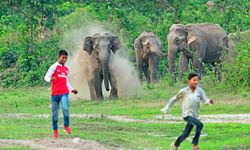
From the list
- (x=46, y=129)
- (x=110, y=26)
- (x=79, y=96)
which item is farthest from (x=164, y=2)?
(x=46, y=129)

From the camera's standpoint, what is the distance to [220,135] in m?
20.5

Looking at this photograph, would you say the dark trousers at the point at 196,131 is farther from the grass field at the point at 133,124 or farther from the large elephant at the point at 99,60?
the large elephant at the point at 99,60

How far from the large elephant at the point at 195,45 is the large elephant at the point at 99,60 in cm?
459

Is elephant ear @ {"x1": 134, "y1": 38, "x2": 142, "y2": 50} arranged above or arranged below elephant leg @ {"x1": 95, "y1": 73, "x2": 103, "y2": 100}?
above

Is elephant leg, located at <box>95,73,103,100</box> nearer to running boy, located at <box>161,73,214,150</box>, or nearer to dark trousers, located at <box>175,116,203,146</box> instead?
running boy, located at <box>161,73,214,150</box>

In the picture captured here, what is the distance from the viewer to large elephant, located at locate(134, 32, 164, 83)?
40312 mm

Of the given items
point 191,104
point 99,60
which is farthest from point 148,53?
point 191,104

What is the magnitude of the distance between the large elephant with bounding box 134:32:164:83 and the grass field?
5.08 metres

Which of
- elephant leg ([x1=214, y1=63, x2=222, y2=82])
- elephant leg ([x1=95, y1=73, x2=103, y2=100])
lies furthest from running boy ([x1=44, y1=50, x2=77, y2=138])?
elephant leg ([x1=214, y1=63, x2=222, y2=82])

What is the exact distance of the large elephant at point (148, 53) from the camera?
40312 millimetres

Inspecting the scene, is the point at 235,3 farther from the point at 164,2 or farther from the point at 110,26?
the point at 110,26

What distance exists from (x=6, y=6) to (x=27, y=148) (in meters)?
21.2

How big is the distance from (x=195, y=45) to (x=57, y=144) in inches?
776

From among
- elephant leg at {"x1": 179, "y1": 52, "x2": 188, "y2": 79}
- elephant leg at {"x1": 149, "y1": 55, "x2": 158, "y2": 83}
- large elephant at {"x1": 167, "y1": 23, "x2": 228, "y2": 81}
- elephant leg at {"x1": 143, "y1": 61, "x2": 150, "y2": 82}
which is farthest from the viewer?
elephant leg at {"x1": 143, "y1": 61, "x2": 150, "y2": 82}
